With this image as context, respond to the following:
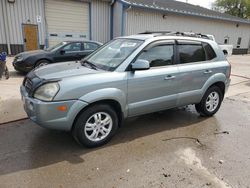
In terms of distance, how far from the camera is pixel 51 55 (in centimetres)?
897

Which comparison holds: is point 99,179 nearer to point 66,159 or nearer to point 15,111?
point 66,159

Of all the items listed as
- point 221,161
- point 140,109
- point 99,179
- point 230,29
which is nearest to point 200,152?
point 221,161

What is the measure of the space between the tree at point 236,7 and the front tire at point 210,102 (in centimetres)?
4361

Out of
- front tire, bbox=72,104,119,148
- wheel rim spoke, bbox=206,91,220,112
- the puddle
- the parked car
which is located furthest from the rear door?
the parked car

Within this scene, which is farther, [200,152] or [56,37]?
[56,37]

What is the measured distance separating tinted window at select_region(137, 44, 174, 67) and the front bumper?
4.65 ft

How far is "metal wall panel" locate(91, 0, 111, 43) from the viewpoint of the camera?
16.2m

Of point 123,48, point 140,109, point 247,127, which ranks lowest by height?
point 247,127

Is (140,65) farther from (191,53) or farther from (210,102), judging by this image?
(210,102)

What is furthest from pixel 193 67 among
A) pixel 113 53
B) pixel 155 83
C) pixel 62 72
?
pixel 62 72

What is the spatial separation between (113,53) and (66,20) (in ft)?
41.5

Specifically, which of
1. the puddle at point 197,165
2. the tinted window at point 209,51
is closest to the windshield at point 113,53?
the tinted window at point 209,51

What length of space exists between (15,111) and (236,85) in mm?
7921

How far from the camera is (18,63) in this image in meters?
8.67
